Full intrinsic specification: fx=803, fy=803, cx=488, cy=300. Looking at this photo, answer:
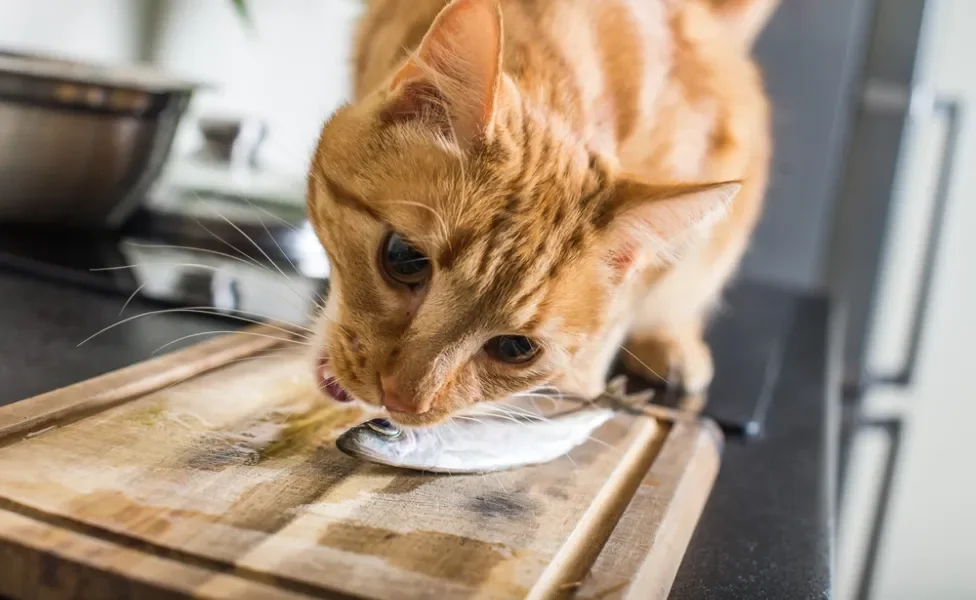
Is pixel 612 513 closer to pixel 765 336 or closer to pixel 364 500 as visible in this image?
pixel 364 500

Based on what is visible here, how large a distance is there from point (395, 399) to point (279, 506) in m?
0.17

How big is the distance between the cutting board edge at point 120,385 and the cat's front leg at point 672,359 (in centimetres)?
54

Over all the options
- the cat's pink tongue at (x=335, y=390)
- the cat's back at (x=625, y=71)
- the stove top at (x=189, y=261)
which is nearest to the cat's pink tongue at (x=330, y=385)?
the cat's pink tongue at (x=335, y=390)

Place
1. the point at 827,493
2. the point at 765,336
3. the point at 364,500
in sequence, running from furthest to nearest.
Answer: the point at 765,336 → the point at 827,493 → the point at 364,500

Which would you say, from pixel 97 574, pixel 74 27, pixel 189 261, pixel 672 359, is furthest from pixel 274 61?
pixel 97 574

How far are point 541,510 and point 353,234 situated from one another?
32 centimetres

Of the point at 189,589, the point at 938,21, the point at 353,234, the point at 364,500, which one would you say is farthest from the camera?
the point at 938,21

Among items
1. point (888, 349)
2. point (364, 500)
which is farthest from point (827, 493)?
point (888, 349)

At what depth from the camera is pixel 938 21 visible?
6.13 feet

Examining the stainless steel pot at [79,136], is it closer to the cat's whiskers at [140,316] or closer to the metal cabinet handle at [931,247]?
the cat's whiskers at [140,316]

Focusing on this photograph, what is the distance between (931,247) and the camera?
1741 mm

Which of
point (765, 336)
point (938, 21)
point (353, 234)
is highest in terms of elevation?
point (938, 21)

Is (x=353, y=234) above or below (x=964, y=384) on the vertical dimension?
above

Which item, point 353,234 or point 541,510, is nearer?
point 541,510
